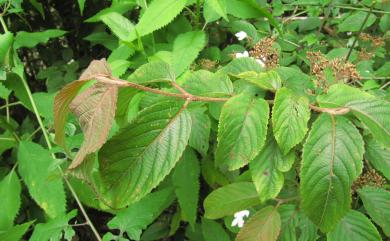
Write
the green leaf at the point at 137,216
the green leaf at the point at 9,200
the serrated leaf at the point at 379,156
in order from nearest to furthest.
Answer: the serrated leaf at the point at 379,156 → the green leaf at the point at 137,216 → the green leaf at the point at 9,200

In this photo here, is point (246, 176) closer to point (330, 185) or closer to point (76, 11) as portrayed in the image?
point (330, 185)

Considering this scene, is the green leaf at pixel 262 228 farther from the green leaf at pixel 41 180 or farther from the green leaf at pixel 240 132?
the green leaf at pixel 41 180

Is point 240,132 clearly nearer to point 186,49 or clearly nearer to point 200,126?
point 200,126

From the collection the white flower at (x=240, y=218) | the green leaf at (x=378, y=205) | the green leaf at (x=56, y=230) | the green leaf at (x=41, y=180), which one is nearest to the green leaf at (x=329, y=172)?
the green leaf at (x=378, y=205)

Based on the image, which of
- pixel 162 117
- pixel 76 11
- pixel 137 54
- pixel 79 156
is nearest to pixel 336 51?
pixel 137 54

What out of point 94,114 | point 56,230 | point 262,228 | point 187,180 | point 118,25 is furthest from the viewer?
point 118,25

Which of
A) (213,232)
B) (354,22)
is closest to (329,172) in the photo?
(213,232)
